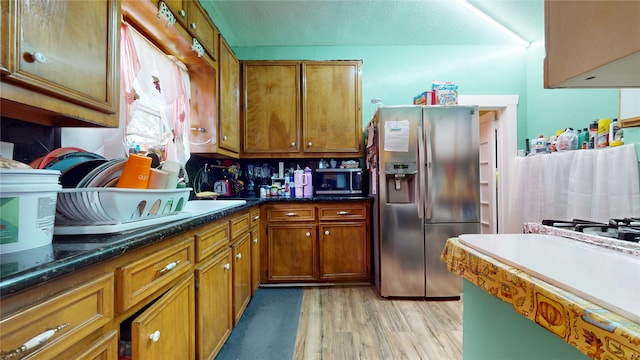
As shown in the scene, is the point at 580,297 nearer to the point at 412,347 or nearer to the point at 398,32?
the point at 412,347

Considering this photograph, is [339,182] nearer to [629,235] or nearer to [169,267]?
[169,267]

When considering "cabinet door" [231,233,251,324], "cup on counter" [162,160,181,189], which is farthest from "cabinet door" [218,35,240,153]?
"cup on counter" [162,160,181,189]

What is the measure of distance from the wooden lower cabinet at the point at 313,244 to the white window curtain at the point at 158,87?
3.37 feet

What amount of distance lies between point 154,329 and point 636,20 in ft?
4.63

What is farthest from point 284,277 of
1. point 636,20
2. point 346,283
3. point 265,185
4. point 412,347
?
point 636,20

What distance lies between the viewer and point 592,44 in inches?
20.9

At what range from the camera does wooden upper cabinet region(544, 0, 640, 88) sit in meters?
0.47

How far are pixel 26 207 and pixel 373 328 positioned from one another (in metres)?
1.97

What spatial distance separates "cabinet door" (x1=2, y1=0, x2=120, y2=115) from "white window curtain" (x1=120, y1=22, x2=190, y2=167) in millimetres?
541

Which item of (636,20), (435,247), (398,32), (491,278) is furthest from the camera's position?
(398,32)

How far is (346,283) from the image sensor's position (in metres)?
2.72

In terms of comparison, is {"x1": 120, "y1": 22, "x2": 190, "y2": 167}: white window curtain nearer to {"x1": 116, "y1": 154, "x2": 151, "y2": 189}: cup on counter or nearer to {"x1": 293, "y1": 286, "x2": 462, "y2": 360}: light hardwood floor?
{"x1": 116, "y1": 154, "x2": 151, "y2": 189}: cup on counter

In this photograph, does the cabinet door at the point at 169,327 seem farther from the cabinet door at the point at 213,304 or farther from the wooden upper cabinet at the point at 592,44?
the wooden upper cabinet at the point at 592,44

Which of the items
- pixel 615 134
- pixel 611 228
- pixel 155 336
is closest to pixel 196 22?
pixel 155 336
